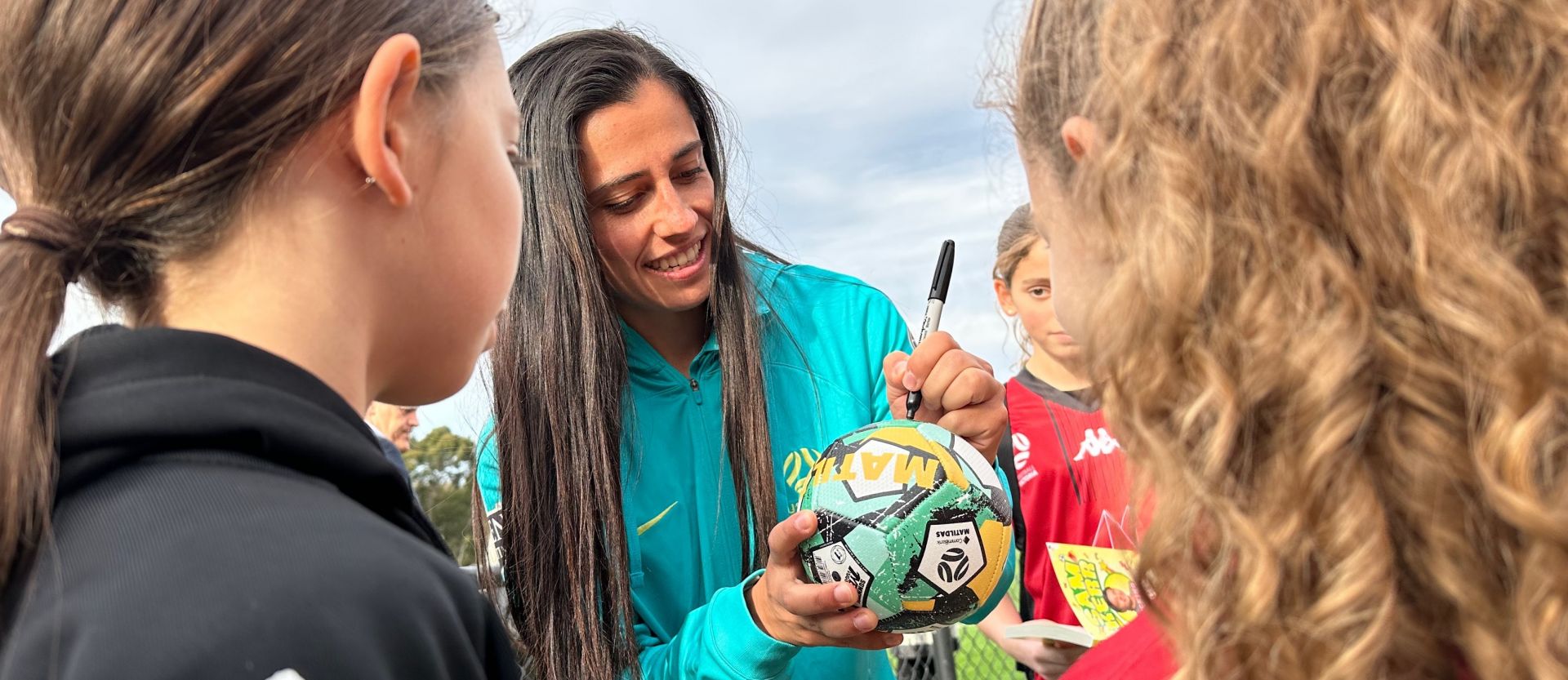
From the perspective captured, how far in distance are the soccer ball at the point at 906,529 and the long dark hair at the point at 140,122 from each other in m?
1.15

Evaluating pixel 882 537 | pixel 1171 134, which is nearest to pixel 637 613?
pixel 882 537

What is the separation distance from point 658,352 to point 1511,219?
7.39ft

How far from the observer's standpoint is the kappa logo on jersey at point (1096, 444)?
398 cm

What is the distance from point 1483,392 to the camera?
2.95ft

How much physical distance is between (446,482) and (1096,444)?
37.5 ft

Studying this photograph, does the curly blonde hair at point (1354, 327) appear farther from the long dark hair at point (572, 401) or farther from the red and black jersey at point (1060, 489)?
the red and black jersey at point (1060, 489)

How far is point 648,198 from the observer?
284cm

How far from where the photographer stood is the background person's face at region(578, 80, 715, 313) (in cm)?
278

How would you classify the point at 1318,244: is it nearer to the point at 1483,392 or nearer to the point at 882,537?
the point at 1483,392

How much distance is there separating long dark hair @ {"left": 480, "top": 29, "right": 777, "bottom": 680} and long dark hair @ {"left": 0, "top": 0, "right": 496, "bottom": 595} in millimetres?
1445

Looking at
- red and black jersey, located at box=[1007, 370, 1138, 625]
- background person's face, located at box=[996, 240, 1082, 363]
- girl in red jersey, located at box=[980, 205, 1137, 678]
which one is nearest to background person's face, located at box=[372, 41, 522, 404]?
girl in red jersey, located at box=[980, 205, 1137, 678]

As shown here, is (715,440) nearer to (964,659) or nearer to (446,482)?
(964,659)

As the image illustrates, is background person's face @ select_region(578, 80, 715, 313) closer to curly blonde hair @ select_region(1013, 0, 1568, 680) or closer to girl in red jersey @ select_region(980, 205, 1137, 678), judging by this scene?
girl in red jersey @ select_region(980, 205, 1137, 678)

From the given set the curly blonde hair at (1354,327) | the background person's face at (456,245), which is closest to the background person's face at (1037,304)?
the background person's face at (456,245)
